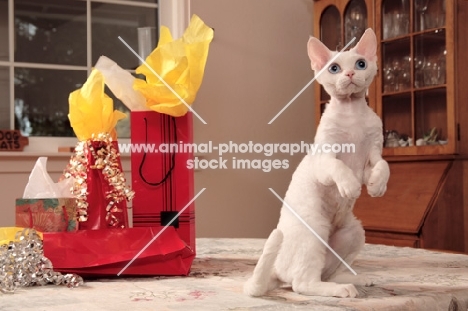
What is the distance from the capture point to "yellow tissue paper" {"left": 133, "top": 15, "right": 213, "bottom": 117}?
1140 millimetres

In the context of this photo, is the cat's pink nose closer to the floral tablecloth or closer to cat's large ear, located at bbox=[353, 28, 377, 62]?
cat's large ear, located at bbox=[353, 28, 377, 62]

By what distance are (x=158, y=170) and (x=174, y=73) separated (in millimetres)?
183

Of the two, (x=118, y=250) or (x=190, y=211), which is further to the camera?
(x=190, y=211)

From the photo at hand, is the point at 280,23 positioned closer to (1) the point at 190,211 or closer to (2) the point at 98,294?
(1) the point at 190,211

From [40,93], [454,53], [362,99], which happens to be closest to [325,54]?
[362,99]

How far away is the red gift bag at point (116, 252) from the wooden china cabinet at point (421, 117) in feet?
5.23

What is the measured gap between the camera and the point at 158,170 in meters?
1.19

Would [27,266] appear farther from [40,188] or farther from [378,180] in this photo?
[378,180]

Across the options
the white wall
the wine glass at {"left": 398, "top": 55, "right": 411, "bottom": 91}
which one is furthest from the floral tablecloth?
the white wall

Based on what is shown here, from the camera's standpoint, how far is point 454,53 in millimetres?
2516

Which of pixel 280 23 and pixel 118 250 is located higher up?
pixel 280 23

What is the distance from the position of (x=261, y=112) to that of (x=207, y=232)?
2.21 ft

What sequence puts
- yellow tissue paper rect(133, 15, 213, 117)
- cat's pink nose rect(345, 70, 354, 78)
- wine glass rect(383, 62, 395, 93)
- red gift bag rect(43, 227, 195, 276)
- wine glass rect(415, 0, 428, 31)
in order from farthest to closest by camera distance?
wine glass rect(383, 62, 395, 93) < wine glass rect(415, 0, 428, 31) < yellow tissue paper rect(133, 15, 213, 117) < red gift bag rect(43, 227, 195, 276) < cat's pink nose rect(345, 70, 354, 78)

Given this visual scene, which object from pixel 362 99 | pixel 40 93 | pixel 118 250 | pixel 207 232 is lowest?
pixel 207 232
